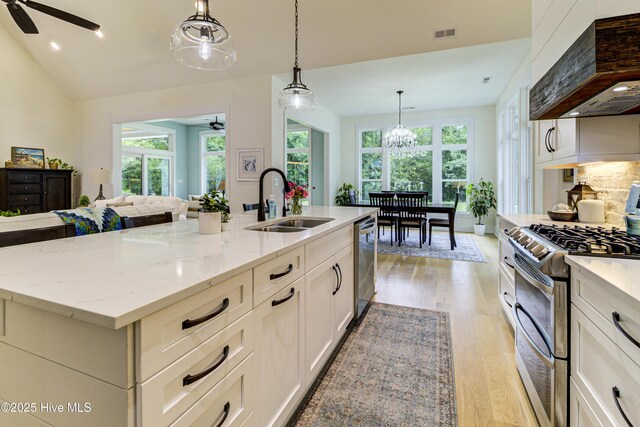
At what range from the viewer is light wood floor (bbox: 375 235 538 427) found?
1635 millimetres

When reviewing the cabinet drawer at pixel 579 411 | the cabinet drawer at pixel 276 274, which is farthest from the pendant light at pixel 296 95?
the cabinet drawer at pixel 579 411

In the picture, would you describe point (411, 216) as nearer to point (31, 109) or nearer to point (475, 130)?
point (475, 130)

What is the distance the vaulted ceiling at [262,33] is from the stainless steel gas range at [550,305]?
2.77m

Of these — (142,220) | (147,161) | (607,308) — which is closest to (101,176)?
(147,161)

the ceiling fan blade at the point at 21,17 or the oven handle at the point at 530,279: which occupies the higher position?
A: the ceiling fan blade at the point at 21,17

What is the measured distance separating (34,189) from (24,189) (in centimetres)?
14

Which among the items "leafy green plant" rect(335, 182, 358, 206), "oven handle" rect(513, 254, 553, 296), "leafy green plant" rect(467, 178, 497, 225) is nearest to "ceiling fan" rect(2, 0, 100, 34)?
"oven handle" rect(513, 254, 553, 296)

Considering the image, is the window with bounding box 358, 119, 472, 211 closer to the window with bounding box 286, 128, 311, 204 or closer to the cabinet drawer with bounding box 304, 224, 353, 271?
the window with bounding box 286, 128, 311, 204

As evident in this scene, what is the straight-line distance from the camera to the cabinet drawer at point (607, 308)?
85cm

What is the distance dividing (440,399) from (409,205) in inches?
170

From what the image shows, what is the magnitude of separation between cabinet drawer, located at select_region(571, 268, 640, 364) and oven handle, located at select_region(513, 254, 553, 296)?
0.31 ft

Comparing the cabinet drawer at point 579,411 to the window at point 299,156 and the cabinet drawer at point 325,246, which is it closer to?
the cabinet drawer at point 325,246

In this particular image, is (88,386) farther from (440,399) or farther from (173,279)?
(440,399)

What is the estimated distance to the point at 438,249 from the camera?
5.44 meters
